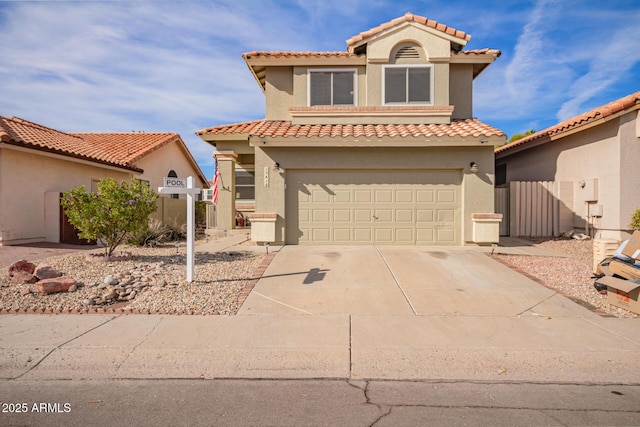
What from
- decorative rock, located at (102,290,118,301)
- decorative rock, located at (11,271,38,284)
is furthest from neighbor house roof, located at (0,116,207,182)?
decorative rock, located at (102,290,118,301)

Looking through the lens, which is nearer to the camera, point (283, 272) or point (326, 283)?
point (326, 283)

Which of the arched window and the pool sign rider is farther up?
the arched window

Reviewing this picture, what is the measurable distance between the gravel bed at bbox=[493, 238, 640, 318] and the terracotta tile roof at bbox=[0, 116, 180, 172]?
14266mm

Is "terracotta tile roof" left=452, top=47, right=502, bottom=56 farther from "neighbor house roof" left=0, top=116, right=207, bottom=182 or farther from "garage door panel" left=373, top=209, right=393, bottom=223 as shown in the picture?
"neighbor house roof" left=0, top=116, right=207, bottom=182

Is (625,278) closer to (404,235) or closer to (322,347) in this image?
(322,347)

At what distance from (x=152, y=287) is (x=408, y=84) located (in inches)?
397

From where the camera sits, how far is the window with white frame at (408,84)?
13.1m

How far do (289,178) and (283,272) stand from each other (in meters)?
4.35

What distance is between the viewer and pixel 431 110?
1303cm

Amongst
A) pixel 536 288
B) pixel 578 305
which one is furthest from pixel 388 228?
pixel 578 305

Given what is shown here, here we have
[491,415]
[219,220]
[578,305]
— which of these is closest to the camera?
[491,415]

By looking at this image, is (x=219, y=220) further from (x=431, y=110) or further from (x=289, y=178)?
(x=431, y=110)

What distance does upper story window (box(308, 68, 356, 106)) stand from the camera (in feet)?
43.9

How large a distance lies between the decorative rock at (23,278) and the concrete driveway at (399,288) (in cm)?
415
